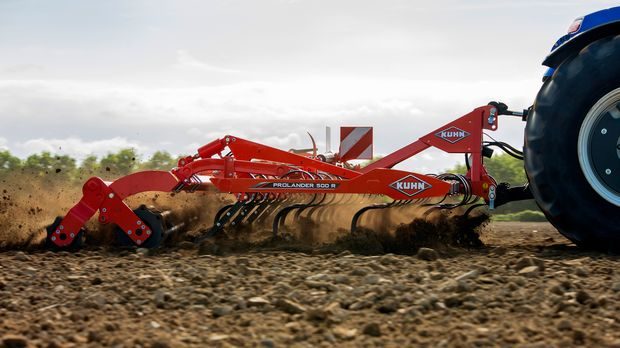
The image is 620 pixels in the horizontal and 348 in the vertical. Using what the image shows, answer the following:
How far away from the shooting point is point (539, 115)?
5.69 m

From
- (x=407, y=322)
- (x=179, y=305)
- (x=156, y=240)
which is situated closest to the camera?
(x=407, y=322)

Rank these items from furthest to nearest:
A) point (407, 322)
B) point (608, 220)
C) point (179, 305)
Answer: point (608, 220), point (179, 305), point (407, 322)

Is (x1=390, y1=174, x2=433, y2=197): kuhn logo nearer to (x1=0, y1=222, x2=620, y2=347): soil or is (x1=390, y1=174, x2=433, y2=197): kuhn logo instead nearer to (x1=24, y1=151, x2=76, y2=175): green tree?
(x1=0, y1=222, x2=620, y2=347): soil

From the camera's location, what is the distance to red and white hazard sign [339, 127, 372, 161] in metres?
7.91

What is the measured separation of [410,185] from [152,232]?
91.3 inches

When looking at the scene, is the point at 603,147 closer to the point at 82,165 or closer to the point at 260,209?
the point at 260,209

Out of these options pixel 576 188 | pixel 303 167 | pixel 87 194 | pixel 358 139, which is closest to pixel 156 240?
pixel 87 194

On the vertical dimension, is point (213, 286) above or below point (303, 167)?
below

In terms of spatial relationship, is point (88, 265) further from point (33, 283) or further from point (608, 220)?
point (608, 220)

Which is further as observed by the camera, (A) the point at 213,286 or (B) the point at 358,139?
(B) the point at 358,139

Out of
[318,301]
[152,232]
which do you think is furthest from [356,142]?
[318,301]

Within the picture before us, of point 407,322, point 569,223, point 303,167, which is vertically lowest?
point 407,322

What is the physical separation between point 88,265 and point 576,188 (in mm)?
3660

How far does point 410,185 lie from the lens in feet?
21.6
